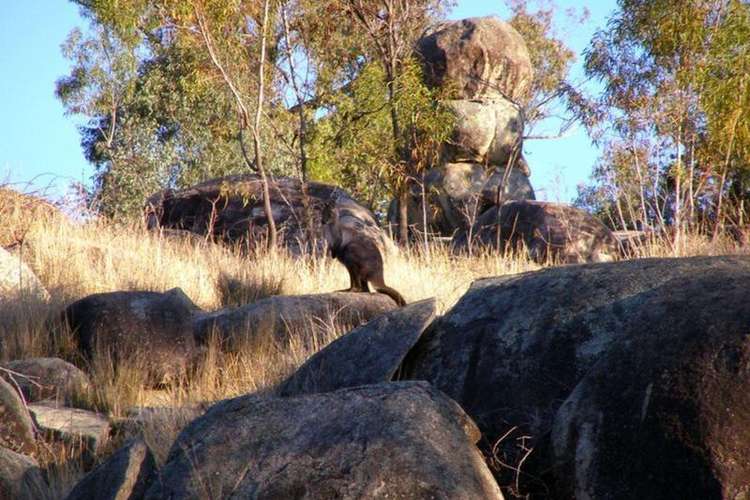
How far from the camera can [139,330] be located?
27.7 feet

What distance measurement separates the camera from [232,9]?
1543cm

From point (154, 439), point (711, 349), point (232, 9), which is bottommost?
point (154, 439)

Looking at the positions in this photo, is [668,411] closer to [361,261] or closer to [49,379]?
[49,379]

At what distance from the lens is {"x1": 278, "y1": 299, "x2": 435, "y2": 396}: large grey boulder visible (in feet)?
16.7

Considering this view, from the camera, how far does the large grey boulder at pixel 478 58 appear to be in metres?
26.8

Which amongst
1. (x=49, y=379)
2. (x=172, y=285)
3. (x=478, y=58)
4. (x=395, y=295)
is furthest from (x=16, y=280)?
(x=478, y=58)

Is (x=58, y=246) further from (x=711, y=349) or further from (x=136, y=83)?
(x=136, y=83)

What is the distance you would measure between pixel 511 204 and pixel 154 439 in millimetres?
12392

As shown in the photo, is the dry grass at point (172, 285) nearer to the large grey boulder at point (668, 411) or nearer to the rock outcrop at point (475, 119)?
the large grey boulder at point (668, 411)

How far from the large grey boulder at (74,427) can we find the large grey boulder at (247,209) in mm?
8733

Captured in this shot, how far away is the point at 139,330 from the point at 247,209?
7966 mm

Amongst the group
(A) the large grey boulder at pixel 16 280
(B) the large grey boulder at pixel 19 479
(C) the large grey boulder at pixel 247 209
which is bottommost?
(B) the large grey boulder at pixel 19 479

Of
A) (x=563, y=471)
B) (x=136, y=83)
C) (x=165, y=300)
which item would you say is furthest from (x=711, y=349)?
(x=136, y=83)

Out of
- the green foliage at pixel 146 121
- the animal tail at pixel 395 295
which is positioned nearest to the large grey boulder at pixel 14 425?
the animal tail at pixel 395 295
